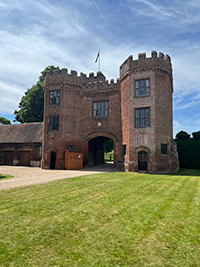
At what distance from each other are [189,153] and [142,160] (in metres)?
5.90

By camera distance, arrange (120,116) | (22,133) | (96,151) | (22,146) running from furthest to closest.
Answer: (22,133) < (22,146) < (96,151) < (120,116)

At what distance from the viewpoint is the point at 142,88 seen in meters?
19.9

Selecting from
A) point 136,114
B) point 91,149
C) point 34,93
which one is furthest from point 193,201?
point 34,93

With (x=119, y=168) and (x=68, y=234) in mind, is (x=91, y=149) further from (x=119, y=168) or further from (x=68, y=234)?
(x=68, y=234)

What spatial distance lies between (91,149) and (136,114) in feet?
30.0

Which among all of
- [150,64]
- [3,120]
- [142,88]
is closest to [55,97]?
[142,88]

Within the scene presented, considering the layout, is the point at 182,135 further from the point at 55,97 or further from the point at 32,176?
the point at 32,176

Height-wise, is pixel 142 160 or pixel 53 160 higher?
pixel 142 160

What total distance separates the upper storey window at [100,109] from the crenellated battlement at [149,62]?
4687 mm

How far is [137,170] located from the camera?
19250 millimetres

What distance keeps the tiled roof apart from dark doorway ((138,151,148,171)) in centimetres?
1456

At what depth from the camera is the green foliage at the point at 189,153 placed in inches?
823

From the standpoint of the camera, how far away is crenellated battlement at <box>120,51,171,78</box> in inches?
773

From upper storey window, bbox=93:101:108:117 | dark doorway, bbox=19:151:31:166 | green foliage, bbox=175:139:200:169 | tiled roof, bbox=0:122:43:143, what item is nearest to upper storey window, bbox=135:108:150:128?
Answer: upper storey window, bbox=93:101:108:117
